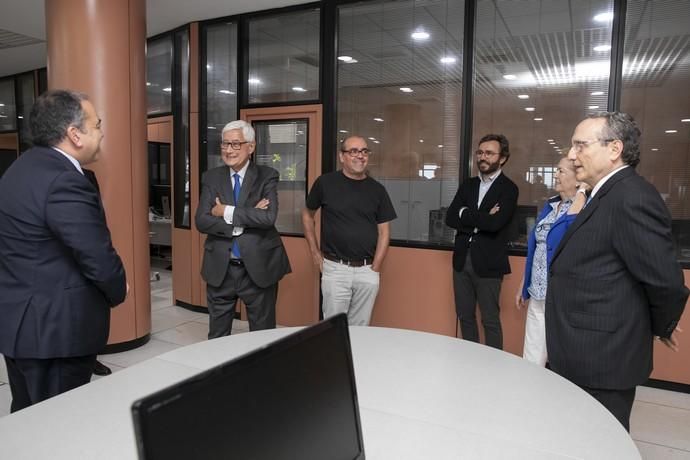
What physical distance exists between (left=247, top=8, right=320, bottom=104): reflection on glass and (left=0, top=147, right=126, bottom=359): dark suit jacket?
3189 millimetres

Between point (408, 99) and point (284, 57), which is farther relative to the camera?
point (284, 57)

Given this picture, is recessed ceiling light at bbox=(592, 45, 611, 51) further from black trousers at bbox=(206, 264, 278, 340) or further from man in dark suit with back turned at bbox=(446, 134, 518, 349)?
black trousers at bbox=(206, 264, 278, 340)

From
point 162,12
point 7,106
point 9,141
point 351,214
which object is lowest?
point 351,214

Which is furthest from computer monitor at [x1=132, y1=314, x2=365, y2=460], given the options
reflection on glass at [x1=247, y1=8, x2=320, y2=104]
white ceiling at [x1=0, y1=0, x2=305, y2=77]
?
white ceiling at [x1=0, y1=0, x2=305, y2=77]

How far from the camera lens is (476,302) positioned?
375cm

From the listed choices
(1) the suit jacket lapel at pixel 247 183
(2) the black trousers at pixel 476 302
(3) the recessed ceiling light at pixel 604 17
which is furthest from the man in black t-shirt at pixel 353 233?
(3) the recessed ceiling light at pixel 604 17

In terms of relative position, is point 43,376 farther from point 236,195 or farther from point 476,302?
point 476,302

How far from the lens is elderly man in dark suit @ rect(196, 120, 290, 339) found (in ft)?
9.94

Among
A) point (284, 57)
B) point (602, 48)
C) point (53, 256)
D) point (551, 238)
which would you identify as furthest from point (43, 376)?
point (602, 48)

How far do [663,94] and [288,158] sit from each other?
321 centimetres

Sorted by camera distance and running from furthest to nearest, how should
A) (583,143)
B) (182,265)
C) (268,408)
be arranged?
(182,265) < (583,143) < (268,408)

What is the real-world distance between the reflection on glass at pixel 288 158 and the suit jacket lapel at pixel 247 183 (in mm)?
1641

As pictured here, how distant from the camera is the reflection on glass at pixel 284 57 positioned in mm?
4664

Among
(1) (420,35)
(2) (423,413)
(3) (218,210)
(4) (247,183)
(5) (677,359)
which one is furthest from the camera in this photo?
(1) (420,35)
